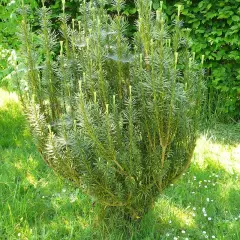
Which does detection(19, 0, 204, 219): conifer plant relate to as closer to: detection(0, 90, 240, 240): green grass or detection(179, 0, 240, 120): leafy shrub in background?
detection(0, 90, 240, 240): green grass

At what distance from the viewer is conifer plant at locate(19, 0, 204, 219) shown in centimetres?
224

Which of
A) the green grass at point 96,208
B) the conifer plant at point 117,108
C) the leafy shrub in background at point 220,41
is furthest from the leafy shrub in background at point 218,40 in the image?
the conifer plant at point 117,108

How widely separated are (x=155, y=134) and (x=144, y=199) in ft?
1.65

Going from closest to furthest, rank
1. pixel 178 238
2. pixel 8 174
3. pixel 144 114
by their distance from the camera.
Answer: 1. pixel 144 114
2. pixel 178 238
3. pixel 8 174

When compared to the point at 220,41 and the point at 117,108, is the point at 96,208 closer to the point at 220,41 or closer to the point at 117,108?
the point at 117,108

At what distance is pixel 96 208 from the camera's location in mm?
2906

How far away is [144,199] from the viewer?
262 centimetres

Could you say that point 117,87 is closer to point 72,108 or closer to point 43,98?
point 72,108

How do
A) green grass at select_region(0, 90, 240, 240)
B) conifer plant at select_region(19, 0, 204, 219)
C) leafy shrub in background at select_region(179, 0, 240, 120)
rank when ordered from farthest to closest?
leafy shrub in background at select_region(179, 0, 240, 120), green grass at select_region(0, 90, 240, 240), conifer plant at select_region(19, 0, 204, 219)

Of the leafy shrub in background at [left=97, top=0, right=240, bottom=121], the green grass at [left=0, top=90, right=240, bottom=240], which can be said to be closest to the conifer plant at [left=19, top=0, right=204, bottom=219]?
the green grass at [left=0, top=90, right=240, bottom=240]

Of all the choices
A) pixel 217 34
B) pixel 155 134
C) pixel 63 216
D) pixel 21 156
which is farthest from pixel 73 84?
pixel 217 34

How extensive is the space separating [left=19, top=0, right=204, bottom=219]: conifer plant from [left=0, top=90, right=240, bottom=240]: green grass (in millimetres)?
394

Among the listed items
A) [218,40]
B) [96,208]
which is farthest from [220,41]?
[96,208]

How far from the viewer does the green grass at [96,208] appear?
2.85m
